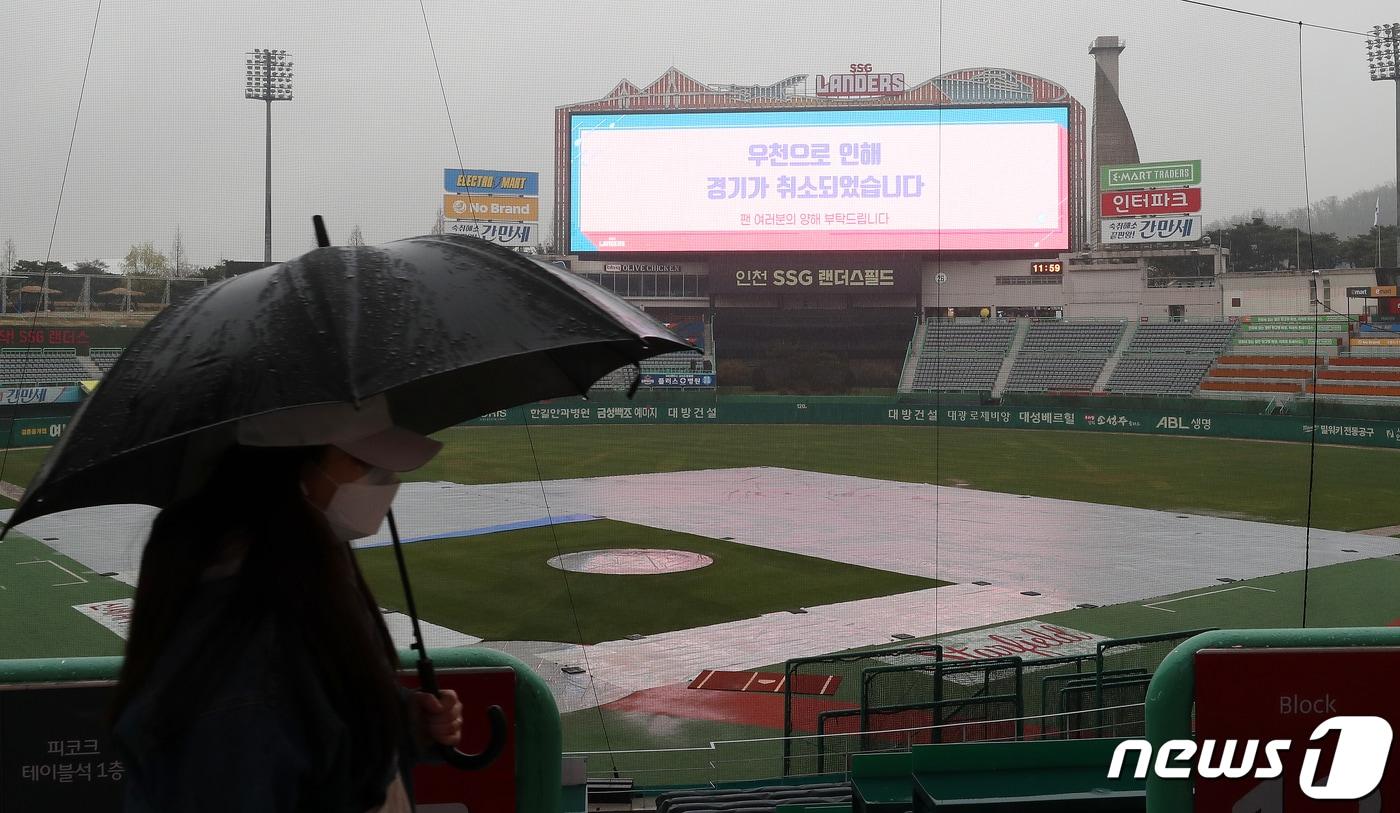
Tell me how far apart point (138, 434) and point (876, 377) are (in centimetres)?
2117

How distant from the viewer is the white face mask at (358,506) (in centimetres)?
128

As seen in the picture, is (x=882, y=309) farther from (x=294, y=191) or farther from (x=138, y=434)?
(x=138, y=434)

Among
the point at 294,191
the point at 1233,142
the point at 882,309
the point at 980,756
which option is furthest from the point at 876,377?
the point at 980,756

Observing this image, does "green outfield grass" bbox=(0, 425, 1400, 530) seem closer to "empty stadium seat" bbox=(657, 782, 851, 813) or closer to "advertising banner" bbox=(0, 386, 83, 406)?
"advertising banner" bbox=(0, 386, 83, 406)

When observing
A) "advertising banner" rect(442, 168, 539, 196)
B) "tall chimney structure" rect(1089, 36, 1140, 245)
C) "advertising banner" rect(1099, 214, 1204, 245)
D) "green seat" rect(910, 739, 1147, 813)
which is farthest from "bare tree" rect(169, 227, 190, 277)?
"advertising banner" rect(1099, 214, 1204, 245)

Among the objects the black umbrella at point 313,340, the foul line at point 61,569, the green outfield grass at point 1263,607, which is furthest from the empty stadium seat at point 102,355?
the green outfield grass at point 1263,607

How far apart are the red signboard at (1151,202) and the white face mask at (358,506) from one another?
10735 mm

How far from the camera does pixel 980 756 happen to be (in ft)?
9.04

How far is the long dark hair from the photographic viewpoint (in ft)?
3.46

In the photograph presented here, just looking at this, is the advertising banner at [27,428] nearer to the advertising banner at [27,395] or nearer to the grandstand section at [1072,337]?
the advertising banner at [27,395]

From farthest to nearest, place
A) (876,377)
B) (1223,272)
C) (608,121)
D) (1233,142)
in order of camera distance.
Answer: (876,377)
(608,121)
(1223,272)
(1233,142)

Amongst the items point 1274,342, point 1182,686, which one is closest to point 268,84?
point 1182,686

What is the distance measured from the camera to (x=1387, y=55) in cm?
1023

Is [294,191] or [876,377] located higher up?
[294,191]
